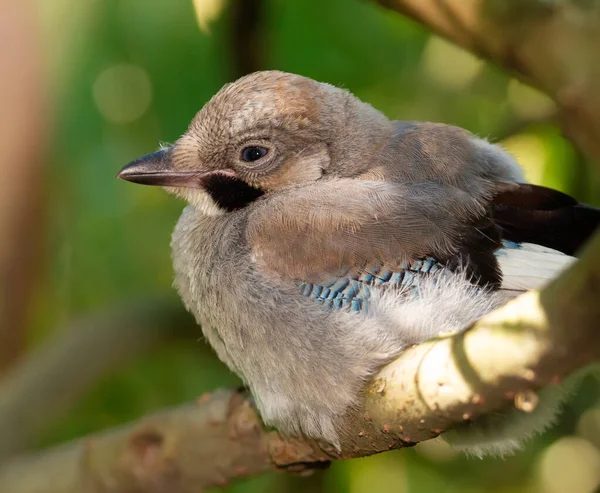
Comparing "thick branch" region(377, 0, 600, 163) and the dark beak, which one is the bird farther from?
"thick branch" region(377, 0, 600, 163)

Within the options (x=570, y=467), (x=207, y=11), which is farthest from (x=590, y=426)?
(x=207, y=11)

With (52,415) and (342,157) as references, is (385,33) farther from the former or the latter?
(52,415)

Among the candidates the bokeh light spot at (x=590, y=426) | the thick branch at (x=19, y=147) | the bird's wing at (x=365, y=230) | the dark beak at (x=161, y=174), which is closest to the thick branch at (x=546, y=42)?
the bird's wing at (x=365, y=230)

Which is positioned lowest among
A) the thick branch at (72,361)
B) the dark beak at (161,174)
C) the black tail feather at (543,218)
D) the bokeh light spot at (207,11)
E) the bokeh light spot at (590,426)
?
the bokeh light spot at (590,426)

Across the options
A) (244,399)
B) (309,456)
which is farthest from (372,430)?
(244,399)

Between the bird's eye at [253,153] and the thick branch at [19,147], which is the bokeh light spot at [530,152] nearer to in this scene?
the bird's eye at [253,153]

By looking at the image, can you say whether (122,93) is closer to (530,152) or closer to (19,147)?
(19,147)
